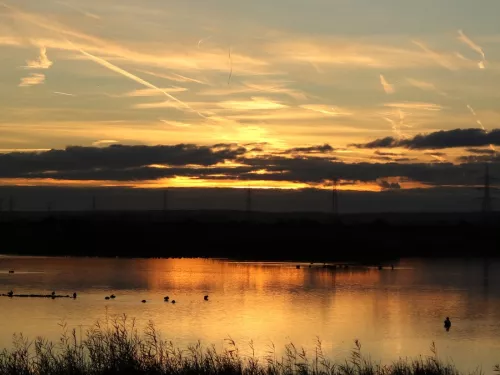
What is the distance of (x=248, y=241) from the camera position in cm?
Result: 10356

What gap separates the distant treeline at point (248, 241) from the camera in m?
91.6

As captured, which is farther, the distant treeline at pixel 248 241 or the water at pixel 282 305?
the distant treeline at pixel 248 241

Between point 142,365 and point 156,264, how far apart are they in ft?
176

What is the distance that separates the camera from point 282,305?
46062 mm

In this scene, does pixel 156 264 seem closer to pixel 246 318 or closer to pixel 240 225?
pixel 246 318

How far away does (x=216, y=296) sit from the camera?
5034 cm

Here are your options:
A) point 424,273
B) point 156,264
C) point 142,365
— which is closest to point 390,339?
point 142,365

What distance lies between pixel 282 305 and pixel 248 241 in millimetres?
57536

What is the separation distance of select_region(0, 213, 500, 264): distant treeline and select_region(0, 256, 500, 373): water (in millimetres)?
17903

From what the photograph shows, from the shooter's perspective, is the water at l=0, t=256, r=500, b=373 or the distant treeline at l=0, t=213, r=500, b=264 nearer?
the water at l=0, t=256, r=500, b=373

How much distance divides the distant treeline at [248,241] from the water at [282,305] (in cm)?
1790

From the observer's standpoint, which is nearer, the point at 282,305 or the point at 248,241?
the point at 282,305

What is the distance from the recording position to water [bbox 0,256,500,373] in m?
34.2

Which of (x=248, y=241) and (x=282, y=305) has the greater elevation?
(x=248, y=241)
